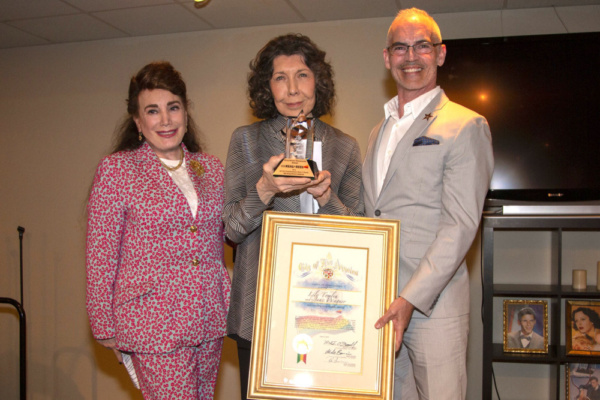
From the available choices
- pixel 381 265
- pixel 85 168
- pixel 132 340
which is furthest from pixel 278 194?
pixel 85 168

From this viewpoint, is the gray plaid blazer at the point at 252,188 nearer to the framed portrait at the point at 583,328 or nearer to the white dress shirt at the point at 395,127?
the white dress shirt at the point at 395,127

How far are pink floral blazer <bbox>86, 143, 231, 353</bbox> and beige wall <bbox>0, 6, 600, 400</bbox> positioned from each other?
234 cm

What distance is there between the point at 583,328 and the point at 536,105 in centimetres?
148

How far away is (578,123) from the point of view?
3.51 metres

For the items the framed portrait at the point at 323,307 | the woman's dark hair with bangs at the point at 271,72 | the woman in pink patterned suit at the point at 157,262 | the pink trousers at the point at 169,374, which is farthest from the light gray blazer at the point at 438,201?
the pink trousers at the point at 169,374

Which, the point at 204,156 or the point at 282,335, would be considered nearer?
the point at 282,335

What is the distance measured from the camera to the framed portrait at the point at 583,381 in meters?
Answer: 3.47

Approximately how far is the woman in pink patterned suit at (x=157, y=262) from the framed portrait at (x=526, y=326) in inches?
88.3

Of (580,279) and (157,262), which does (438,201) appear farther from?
(580,279)

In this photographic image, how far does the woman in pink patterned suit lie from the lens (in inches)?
77.6

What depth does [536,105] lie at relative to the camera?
11.7 ft

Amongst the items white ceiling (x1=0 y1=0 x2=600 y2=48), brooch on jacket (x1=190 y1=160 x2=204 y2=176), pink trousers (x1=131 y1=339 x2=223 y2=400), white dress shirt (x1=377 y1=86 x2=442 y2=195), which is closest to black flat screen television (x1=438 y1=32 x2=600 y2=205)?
white ceiling (x1=0 y1=0 x2=600 y2=48)

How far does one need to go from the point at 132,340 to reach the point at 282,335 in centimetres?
66

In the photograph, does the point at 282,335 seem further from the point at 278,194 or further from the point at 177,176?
the point at 177,176
